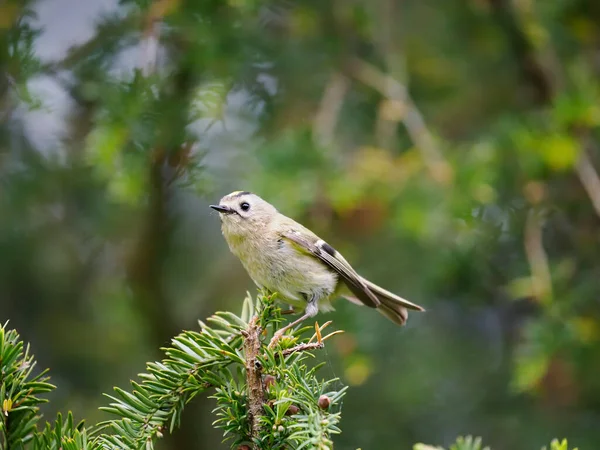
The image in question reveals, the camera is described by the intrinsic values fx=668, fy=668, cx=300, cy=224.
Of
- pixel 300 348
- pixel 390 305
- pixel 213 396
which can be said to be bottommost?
pixel 213 396

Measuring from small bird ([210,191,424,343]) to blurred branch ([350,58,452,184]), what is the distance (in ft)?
1.63

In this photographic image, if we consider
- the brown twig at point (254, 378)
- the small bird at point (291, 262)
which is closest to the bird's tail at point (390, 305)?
the small bird at point (291, 262)

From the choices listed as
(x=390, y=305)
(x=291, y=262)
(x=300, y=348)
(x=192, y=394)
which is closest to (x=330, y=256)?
(x=291, y=262)

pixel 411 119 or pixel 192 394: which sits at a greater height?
pixel 411 119

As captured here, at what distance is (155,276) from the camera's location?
2.85 metres

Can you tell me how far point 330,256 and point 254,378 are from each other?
40.4 inches

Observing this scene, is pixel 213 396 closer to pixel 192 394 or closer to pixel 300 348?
pixel 192 394

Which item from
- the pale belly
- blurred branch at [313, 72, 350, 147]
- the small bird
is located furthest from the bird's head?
blurred branch at [313, 72, 350, 147]

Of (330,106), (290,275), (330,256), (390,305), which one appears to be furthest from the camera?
(330,106)

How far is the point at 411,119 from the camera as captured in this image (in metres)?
2.53

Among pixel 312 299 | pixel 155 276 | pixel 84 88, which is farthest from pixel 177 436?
pixel 84 88

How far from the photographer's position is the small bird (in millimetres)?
2111

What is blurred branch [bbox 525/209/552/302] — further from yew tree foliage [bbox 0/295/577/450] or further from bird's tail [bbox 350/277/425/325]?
yew tree foliage [bbox 0/295/577/450]

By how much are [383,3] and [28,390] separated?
2.27 metres
